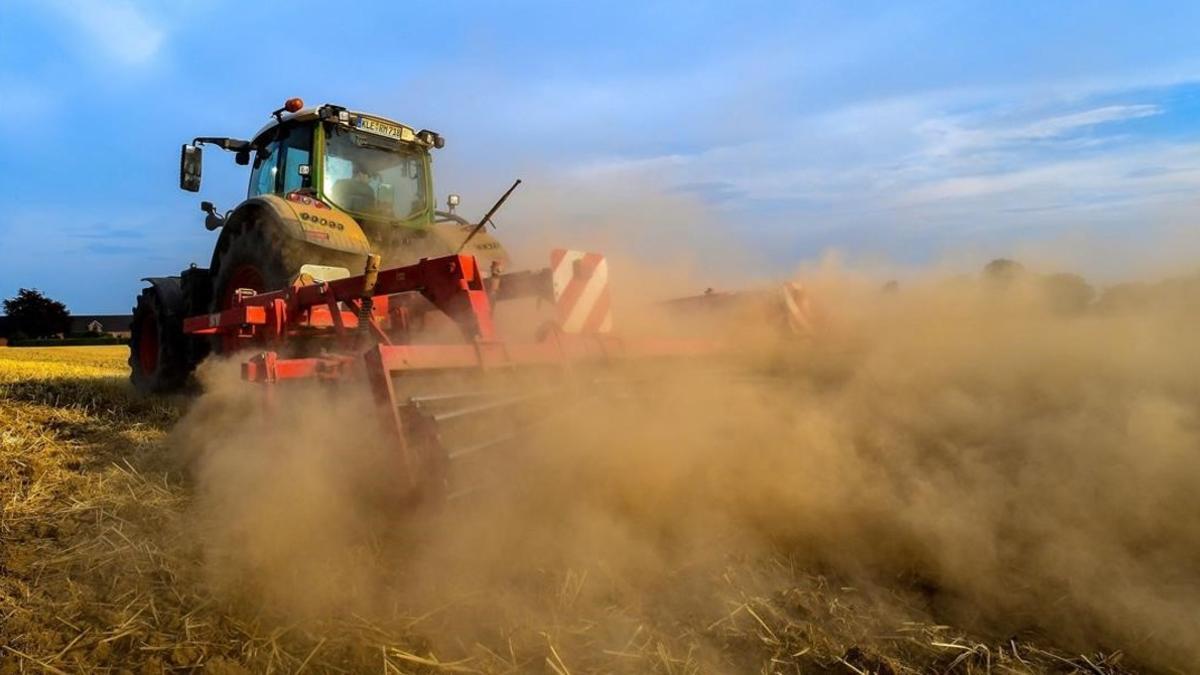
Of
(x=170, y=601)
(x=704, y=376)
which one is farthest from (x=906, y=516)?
(x=170, y=601)

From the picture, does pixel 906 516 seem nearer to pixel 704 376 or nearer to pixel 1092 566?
pixel 1092 566

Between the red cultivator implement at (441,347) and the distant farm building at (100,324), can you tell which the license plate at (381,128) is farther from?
the distant farm building at (100,324)

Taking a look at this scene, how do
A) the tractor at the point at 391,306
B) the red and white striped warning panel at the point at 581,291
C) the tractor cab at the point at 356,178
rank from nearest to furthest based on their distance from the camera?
the tractor at the point at 391,306 < the red and white striped warning panel at the point at 581,291 < the tractor cab at the point at 356,178

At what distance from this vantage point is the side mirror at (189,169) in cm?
650

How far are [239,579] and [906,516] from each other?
2668mm

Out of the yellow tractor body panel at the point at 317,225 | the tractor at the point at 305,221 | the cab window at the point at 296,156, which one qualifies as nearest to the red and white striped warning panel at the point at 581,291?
the tractor at the point at 305,221

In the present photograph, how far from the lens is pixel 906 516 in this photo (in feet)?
9.95

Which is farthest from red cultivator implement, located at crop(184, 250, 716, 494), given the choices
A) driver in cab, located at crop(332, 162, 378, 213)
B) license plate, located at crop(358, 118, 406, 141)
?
license plate, located at crop(358, 118, 406, 141)

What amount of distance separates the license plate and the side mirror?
1.64 metres

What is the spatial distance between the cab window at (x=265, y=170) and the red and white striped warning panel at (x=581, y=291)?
11.5ft

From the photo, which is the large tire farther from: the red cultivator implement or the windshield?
the windshield

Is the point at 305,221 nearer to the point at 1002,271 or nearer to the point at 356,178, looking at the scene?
the point at 356,178

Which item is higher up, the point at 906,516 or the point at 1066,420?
the point at 1066,420

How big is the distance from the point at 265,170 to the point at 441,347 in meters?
4.43
